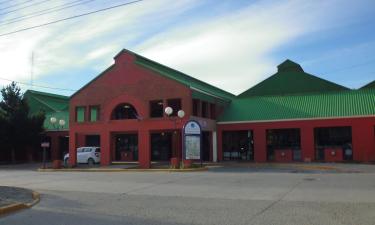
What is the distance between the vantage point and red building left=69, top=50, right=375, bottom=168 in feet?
118

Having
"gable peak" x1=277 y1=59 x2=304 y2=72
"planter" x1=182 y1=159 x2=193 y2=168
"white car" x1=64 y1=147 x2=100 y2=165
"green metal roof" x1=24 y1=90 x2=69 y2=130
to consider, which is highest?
"gable peak" x1=277 y1=59 x2=304 y2=72

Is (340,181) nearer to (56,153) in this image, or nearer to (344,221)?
(344,221)

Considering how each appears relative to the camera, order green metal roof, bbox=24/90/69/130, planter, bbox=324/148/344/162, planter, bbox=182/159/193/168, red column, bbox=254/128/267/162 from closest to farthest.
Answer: planter, bbox=182/159/193/168 < planter, bbox=324/148/344/162 < red column, bbox=254/128/267/162 < green metal roof, bbox=24/90/69/130

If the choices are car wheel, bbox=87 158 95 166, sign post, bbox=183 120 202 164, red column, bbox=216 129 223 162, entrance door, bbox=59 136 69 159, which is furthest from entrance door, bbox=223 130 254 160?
entrance door, bbox=59 136 69 159

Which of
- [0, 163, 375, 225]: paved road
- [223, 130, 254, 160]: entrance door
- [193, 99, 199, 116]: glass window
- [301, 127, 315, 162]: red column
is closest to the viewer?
[0, 163, 375, 225]: paved road

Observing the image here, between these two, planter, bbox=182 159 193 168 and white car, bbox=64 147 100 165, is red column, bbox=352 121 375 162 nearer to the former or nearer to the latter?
planter, bbox=182 159 193 168

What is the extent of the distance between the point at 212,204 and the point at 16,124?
38.0 meters

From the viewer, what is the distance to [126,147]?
4512 centimetres

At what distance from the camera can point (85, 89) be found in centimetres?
4091

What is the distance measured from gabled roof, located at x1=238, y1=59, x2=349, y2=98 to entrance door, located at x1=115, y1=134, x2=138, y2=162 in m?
18.2

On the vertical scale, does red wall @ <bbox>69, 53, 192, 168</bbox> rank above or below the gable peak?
below

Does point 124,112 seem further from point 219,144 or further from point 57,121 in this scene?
point 57,121

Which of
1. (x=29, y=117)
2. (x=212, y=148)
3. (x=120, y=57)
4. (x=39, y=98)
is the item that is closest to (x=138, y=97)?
(x=120, y=57)

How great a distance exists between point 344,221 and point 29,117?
43.2 meters
